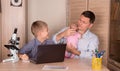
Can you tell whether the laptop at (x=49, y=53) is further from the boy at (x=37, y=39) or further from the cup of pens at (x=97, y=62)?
the cup of pens at (x=97, y=62)

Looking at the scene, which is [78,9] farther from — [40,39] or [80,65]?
[80,65]

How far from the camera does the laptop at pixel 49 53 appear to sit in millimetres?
1954

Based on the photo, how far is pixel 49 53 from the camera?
1994 millimetres

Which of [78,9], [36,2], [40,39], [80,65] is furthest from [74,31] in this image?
[36,2]

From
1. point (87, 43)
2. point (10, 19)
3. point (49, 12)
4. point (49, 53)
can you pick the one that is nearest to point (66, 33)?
point (87, 43)

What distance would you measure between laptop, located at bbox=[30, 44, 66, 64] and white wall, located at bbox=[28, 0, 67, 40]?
1.31m

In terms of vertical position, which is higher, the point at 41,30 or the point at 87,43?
the point at 41,30

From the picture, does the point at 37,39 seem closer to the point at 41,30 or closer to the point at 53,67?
the point at 41,30

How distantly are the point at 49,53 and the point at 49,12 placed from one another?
143 cm

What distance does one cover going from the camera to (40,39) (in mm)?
2266

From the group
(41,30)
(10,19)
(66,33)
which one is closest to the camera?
(41,30)

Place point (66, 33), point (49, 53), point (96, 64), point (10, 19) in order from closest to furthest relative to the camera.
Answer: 1. point (96, 64)
2. point (49, 53)
3. point (66, 33)
4. point (10, 19)

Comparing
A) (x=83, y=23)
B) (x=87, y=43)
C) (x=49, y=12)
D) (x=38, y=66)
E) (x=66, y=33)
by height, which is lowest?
(x=38, y=66)

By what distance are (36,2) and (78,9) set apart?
609 mm
